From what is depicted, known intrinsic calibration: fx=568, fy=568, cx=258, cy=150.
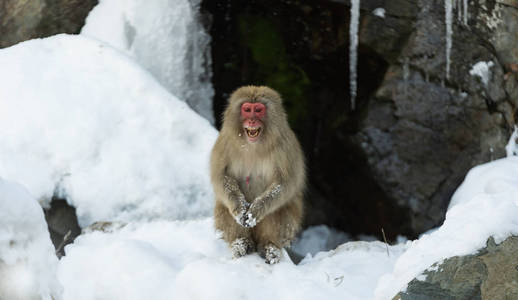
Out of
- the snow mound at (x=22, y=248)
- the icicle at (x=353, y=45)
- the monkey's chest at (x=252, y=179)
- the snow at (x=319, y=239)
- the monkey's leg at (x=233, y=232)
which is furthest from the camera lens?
the snow at (x=319, y=239)

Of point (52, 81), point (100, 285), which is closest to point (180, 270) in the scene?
point (100, 285)

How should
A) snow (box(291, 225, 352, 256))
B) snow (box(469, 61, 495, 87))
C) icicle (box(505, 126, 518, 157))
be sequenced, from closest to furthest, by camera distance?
icicle (box(505, 126, 518, 157)) → snow (box(469, 61, 495, 87)) → snow (box(291, 225, 352, 256))

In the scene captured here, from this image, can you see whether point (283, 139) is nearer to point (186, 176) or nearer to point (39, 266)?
point (186, 176)

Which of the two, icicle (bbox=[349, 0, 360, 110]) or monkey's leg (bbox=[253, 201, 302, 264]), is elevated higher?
icicle (bbox=[349, 0, 360, 110])

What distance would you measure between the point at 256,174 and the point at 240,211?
33 centimetres

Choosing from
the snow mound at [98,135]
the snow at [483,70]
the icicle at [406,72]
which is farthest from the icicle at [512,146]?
the snow mound at [98,135]

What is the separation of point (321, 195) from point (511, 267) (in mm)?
5934

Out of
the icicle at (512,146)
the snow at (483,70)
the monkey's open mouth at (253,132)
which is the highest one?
the snow at (483,70)

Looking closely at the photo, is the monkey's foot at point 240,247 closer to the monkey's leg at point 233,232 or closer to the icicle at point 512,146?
the monkey's leg at point 233,232

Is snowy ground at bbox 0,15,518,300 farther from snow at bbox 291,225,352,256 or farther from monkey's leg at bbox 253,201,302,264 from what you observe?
snow at bbox 291,225,352,256

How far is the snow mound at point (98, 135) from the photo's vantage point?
4883mm

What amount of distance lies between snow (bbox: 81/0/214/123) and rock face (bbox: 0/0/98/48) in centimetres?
14

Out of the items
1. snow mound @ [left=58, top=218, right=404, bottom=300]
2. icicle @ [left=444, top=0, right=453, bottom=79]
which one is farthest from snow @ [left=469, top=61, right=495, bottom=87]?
snow mound @ [left=58, top=218, right=404, bottom=300]

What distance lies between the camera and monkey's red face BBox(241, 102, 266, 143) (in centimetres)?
390
